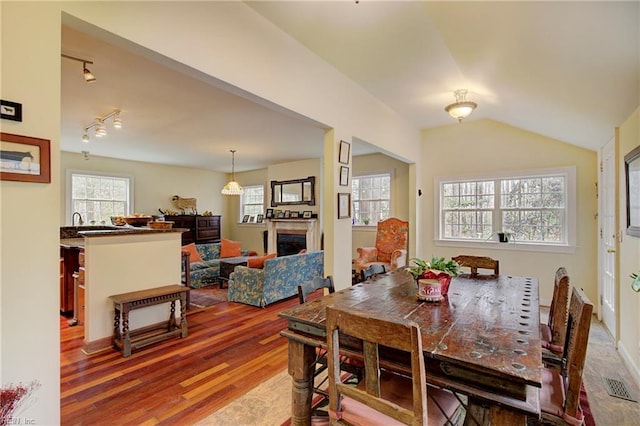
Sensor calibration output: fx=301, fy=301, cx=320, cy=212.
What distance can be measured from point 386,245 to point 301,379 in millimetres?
4215

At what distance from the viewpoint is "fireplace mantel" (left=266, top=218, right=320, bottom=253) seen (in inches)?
273

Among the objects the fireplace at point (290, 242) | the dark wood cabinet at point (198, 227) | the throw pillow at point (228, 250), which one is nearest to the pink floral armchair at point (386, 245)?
the fireplace at point (290, 242)

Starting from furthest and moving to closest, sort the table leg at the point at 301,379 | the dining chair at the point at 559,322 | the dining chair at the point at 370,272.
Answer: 1. the dining chair at the point at 370,272
2. the dining chair at the point at 559,322
3. the table leg at the point at 301,379

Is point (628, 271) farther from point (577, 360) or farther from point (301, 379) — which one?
point (301, 379)

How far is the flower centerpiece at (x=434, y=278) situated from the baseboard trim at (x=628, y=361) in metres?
1.88

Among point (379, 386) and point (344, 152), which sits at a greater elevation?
point (344, 152)

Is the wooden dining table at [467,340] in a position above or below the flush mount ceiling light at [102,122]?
below

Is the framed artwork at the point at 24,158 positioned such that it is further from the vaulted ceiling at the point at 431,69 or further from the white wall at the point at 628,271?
the white wall at the point at 628,271

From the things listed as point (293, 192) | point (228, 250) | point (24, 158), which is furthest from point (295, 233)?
point (24, 158)

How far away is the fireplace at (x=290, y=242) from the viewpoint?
23.4 feet

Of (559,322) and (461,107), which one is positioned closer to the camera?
(559,322)

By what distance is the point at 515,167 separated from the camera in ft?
15.5

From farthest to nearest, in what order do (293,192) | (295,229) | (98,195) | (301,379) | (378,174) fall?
(293,192) < (295,229) < (98,195) < (378,174) < (301,379)

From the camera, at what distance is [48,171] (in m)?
1.46
